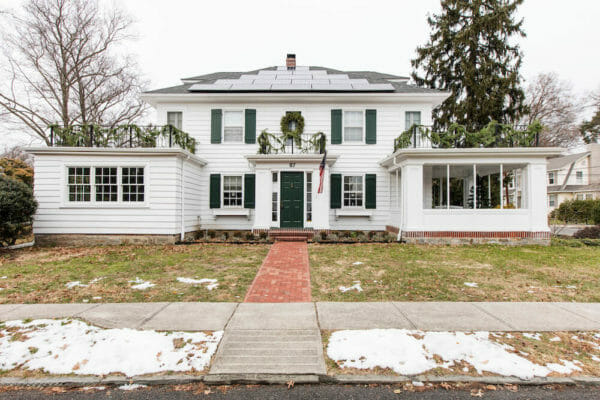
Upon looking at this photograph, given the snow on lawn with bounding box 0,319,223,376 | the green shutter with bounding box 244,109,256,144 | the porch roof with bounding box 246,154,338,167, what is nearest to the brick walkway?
the snow on lawn with bounding box 0,319,223,376

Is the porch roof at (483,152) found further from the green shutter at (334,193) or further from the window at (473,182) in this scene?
the green shutter at (334,193)

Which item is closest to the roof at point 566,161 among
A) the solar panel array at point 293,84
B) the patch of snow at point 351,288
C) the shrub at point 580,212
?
the shrub at point 580,212

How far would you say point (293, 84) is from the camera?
1474 centimetres

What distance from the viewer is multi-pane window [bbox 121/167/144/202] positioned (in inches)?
464

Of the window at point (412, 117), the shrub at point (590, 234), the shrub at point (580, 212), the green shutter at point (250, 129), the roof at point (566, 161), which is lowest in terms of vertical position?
the shrub at point (590, 234)

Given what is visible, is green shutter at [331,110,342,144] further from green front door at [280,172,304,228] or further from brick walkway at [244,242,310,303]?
brick walkway at [244,242,310,303]

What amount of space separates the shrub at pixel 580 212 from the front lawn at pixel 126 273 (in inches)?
1093

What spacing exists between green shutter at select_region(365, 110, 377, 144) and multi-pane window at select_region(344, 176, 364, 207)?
1881 millimetres

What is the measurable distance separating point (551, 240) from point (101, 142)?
61.0 feet

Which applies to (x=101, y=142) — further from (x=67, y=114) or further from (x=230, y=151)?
(x=67, y=114)

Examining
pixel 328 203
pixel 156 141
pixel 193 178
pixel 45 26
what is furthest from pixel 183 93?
pixel 45 26

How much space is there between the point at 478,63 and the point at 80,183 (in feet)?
80.6

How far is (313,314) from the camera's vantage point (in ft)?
15.0

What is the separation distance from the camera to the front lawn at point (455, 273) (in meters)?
5.57
